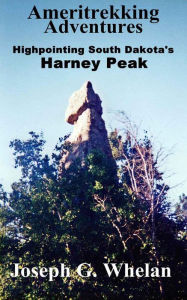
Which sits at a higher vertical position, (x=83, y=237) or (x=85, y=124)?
(x=85, y=124)

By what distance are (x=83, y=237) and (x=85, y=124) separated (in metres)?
11.4

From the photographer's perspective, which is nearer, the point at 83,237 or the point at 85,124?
the point at 83,237

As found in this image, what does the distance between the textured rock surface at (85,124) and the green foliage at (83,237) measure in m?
4.36

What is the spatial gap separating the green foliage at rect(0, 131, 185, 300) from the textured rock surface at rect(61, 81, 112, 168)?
4.36 meters

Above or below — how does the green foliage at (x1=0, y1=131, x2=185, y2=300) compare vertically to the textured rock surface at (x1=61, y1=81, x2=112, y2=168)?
below

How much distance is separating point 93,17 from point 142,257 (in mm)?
12991

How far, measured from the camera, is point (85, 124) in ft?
73.6

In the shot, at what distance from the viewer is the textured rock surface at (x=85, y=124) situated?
20.7 m

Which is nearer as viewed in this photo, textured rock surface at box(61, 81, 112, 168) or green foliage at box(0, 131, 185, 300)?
green foliage at box(0, 131, 185, 300)

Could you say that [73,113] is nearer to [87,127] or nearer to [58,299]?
[87,127]

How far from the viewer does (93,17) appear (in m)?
9.17

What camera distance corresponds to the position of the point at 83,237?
1409 cm

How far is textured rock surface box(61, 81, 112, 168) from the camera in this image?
68.0 feet

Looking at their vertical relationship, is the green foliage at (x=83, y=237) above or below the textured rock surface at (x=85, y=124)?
below
